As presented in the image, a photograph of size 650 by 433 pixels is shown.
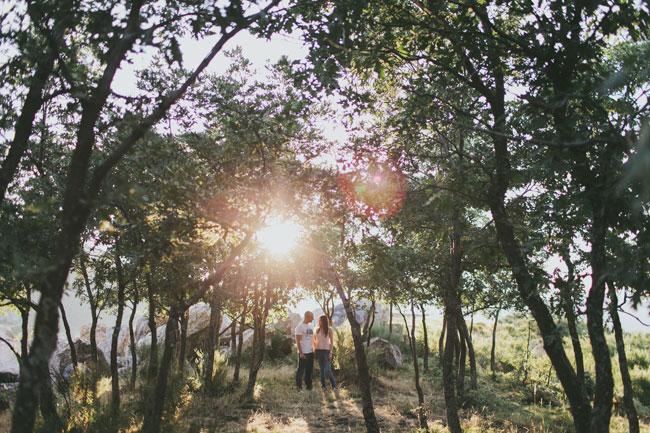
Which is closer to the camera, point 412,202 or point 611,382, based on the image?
point 611,382

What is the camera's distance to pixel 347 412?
11.4m

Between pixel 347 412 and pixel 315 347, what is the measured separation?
2.62 m

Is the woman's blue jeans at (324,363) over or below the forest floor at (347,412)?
over

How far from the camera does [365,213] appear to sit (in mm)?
6836

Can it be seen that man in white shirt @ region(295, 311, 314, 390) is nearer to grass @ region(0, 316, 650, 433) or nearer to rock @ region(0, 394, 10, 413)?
grass @ region(0, 316, 650, 433)

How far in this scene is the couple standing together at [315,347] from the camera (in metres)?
13.6

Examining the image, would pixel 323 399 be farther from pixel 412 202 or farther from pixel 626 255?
pixel 626 255

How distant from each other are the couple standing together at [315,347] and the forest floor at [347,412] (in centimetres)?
51

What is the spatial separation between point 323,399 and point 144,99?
1030cm

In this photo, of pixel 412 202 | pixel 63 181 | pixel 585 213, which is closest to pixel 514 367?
pixel 412 202

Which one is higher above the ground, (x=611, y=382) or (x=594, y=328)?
(x=594, y=328)

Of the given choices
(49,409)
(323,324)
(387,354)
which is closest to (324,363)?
(323,324)

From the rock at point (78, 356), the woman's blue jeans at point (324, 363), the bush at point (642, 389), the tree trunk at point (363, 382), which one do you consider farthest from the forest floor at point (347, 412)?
the rock at point (78, 356)

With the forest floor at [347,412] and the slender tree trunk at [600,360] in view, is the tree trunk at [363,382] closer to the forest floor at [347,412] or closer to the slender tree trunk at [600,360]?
the forest floor at [347,412]
